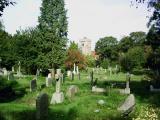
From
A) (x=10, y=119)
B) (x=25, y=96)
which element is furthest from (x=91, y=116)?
(x=25, y=96)

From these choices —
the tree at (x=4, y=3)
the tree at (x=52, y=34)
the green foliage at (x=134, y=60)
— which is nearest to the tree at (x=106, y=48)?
the green foliage at (x=134, y=60)

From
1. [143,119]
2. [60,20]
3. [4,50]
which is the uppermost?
[60,20]

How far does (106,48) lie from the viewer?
139500 millimetres

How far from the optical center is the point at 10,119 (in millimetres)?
17891

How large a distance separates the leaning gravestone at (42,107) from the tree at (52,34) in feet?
139

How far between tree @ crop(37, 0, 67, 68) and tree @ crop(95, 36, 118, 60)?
57951 mm

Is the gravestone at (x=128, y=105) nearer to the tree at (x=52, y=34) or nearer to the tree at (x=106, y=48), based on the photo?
the tree at (x=52, y=34)

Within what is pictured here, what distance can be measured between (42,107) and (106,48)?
122 m

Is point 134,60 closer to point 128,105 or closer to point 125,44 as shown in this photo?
point 128,105

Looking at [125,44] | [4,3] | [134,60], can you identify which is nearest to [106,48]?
[125,44]

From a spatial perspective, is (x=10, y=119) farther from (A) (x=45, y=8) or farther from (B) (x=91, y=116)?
(A) (x=45, y=8)

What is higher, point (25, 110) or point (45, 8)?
point (45, 8)

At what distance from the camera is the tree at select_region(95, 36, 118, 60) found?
130 meters

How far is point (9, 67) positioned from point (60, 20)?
13.0 m
